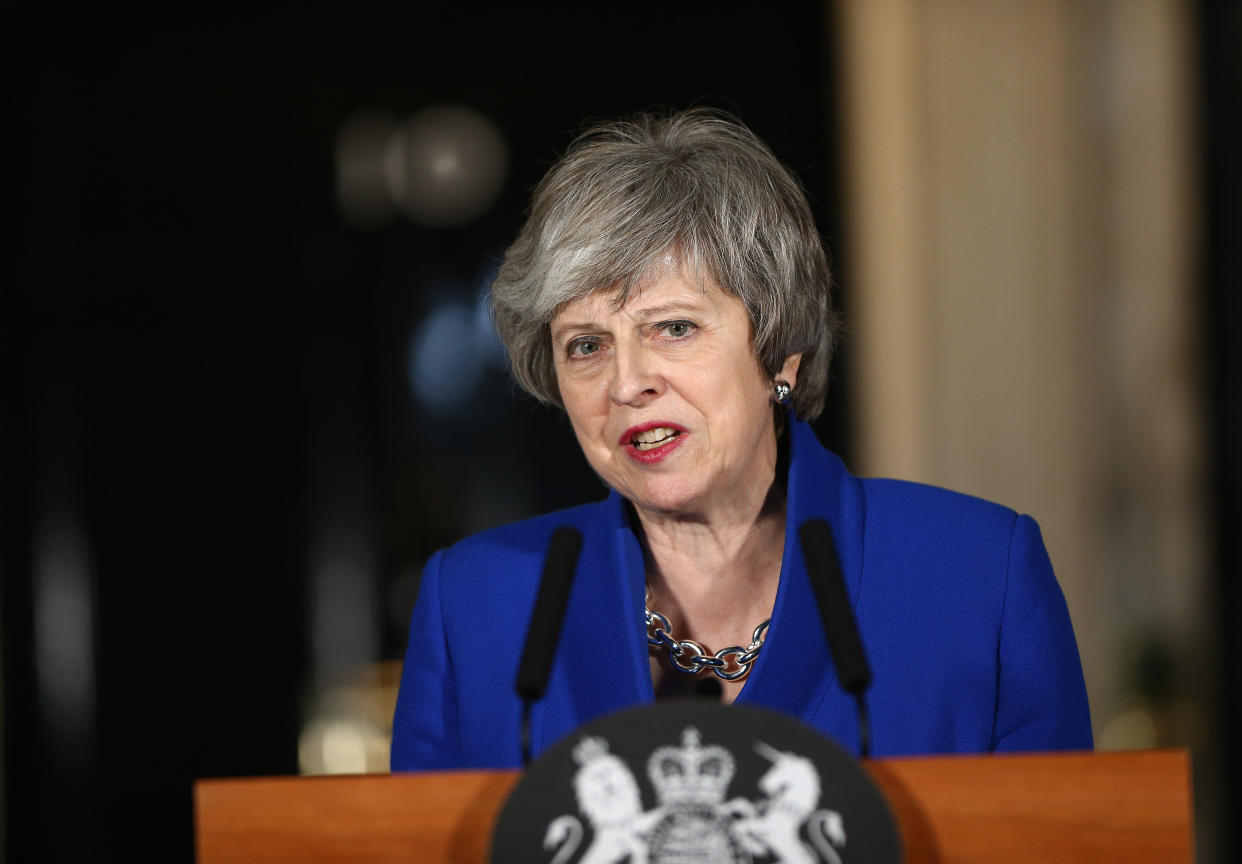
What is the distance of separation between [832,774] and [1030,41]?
3.13m

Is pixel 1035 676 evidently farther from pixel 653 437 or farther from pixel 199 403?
pixel 199 403

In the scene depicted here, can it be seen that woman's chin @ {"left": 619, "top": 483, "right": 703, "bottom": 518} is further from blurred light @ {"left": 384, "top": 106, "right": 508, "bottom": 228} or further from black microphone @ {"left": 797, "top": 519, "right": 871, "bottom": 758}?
blurred light @ {"left": 384, "top": 106, "right": 508, "bottom": 228}

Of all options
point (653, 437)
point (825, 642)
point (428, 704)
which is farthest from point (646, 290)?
point (428, 704)

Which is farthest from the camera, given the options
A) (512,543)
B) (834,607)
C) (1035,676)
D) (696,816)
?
(512,543)

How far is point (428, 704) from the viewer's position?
5.09 feet

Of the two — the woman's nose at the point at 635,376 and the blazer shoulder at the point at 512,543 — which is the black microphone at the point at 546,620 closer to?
the woman's nose at the point at 635,376

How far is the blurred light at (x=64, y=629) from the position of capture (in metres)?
3.63

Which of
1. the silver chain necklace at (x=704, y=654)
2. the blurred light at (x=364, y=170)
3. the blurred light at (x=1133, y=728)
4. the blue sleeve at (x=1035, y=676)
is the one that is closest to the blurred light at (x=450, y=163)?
the blurred light at (x=364, y=170)

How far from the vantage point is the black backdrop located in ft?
11.9

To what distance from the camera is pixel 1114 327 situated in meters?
3.53

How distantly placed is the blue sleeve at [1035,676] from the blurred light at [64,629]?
2900mm

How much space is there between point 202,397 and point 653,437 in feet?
8.27

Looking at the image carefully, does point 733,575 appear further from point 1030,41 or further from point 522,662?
point 1030,41

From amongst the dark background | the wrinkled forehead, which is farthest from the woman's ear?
the dark background
